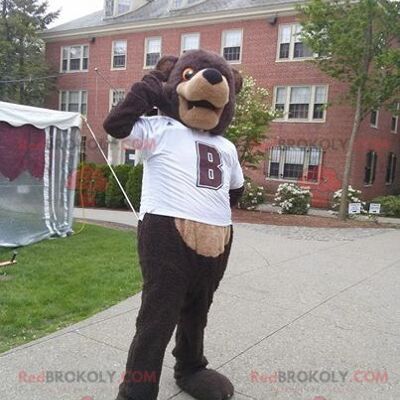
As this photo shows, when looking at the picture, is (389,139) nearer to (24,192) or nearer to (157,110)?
(24,192)

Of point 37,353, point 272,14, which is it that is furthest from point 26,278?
point 272,14

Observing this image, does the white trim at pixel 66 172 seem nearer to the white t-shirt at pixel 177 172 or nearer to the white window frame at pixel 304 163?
the white t-shirt at pixel 177 172

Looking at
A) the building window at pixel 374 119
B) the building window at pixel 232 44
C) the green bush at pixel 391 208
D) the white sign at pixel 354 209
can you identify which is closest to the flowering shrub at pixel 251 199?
the white sign at pixel 354 209

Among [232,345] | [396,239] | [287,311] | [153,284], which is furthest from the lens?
[396,239]

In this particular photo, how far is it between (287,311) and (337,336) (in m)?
0.69

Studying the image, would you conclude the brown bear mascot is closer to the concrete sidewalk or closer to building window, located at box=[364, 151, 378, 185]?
the concrete sidewalk

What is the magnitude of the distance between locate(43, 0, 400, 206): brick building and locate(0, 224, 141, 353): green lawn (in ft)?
37.5

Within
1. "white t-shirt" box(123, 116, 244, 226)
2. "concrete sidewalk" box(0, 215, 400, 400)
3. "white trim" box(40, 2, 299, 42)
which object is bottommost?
"concrete sidewalk" box(0, 215, 400, 400)

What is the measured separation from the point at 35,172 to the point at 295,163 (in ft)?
44.5

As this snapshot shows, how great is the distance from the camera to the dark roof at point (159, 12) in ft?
69.0

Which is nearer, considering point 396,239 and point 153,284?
point 153,284

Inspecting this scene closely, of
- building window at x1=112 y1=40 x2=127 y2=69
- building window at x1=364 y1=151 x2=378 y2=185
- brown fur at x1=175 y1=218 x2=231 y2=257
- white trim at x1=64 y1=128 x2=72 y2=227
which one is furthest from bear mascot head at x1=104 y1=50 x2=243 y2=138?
building window at x1=112 y1=40 x2=127 y2=69

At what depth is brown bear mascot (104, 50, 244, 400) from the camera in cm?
258

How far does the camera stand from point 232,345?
3803 mm
